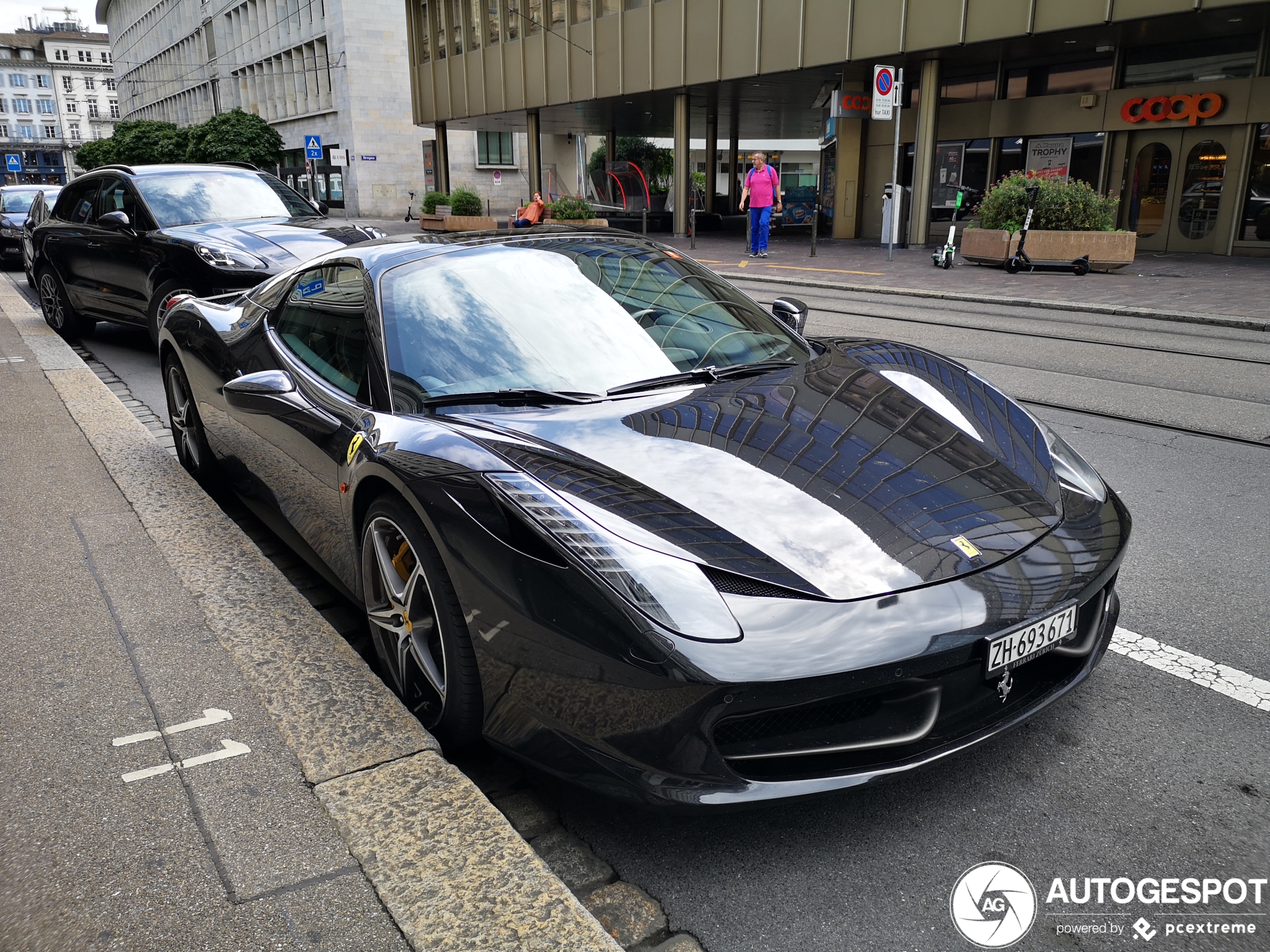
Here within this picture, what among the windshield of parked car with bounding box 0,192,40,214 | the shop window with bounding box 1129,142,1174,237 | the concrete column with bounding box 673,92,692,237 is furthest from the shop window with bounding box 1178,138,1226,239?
the windshield of parked car with bounding box 0,192,40,214

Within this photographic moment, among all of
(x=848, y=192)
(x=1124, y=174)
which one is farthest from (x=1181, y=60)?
(x=848, y=192)

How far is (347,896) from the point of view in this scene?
6.93 ft

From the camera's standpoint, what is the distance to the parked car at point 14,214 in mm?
19938

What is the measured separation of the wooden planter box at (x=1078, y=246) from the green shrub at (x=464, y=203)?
20659 mm

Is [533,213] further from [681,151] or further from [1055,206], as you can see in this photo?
[1055,206]

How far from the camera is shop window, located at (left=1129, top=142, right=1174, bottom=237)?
21.0m

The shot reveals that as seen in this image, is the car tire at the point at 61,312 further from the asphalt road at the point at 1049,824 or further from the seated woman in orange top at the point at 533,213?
the seated woman in orange top at the point at 533,213

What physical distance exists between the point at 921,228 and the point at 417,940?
74.4ft

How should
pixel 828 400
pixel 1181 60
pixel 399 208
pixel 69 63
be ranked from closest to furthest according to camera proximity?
pixel 828 400 < pixel 1181 60 < pixel 399 208 < pixel 69 63

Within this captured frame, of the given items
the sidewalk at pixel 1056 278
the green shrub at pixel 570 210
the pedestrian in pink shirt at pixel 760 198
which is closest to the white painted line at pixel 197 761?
the sidewalk at pixel 1056 278

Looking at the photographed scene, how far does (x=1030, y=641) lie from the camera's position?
2.34 m

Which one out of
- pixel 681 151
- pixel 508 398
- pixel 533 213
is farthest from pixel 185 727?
pixel 681 151

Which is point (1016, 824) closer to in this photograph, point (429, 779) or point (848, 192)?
point (429, 779)

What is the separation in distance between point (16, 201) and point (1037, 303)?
2012cm
